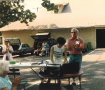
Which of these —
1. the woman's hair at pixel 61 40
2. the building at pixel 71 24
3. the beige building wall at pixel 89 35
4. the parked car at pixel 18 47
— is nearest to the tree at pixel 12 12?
the building at pixel 71 24

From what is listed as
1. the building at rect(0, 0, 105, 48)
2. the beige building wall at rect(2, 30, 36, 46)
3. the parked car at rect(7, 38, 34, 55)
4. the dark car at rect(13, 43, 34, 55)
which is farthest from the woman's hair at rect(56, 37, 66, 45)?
the beige building wall at rect(2, 30, 36, 46)

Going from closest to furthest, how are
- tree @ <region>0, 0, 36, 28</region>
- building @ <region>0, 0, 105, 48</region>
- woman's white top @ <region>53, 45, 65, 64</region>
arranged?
woman's white top @ <region>53, 45, 65, 64</region> → tree @ <region>0, 0, 36, 28</region> → building @ <region>0, 0, 105, 48</region>

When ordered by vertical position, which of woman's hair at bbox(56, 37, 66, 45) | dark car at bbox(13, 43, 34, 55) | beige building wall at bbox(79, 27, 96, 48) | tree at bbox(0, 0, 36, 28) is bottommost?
dark car at bbox(13, 43, 34, 55)

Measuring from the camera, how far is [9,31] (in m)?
45.8

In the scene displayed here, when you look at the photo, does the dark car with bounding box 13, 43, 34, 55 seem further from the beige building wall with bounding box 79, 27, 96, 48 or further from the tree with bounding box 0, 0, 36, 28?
the beige building wall with bounding box 79, 27, 96, 48

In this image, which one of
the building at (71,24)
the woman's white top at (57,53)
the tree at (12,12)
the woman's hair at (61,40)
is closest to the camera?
the woman's hair at (61,40)

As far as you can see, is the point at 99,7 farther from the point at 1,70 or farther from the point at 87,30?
the point at 1,70

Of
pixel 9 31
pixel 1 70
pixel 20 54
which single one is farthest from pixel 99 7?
pixel 1 70

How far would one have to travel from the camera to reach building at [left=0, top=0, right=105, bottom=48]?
42.6 m

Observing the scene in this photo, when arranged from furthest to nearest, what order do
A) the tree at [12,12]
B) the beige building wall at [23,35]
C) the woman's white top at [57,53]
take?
the beige building wall at [23,35] → the tree at [12,12] → the woman's white top at [57,53]

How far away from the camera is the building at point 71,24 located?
42625 mm

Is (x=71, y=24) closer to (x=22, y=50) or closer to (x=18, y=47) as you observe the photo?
(x=22, y=50)

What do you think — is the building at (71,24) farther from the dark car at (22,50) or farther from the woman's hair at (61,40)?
the woman's hair at (61,40)

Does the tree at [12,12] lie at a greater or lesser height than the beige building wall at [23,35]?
greater
